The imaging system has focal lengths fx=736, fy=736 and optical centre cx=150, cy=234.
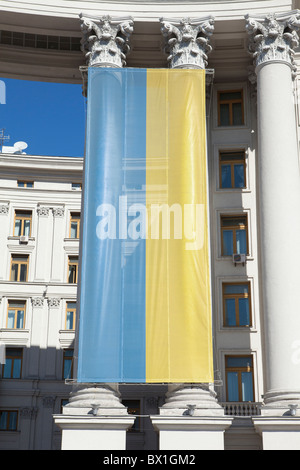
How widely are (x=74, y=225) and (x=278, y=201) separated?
33.0 meters

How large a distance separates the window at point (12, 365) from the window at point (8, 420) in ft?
8.11

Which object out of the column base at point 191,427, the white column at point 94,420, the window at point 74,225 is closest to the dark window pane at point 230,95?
the white column at point 94,420

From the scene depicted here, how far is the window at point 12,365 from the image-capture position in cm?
5275

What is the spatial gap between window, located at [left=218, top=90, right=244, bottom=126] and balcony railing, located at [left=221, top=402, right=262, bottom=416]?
12.1 m

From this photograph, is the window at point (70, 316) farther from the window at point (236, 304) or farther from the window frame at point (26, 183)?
the window at point (236, 304)

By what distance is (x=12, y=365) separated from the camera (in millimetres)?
52844

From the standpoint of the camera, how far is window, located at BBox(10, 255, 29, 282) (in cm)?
5559

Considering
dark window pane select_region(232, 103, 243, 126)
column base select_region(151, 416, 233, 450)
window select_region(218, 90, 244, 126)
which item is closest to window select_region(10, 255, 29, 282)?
window select_region(218, 90, 244, 126)

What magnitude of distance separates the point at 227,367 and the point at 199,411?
552 cm

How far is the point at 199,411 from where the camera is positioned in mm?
23031

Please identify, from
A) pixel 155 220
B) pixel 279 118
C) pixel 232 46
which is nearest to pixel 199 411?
pixel 155 220

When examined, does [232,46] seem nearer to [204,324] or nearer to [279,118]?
[279,118]

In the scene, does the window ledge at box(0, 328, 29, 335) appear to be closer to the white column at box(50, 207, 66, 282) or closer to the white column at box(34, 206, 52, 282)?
the white column at box(34, 206, 52, 282)

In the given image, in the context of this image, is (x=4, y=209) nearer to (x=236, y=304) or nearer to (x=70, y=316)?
(x=70, y=316)
